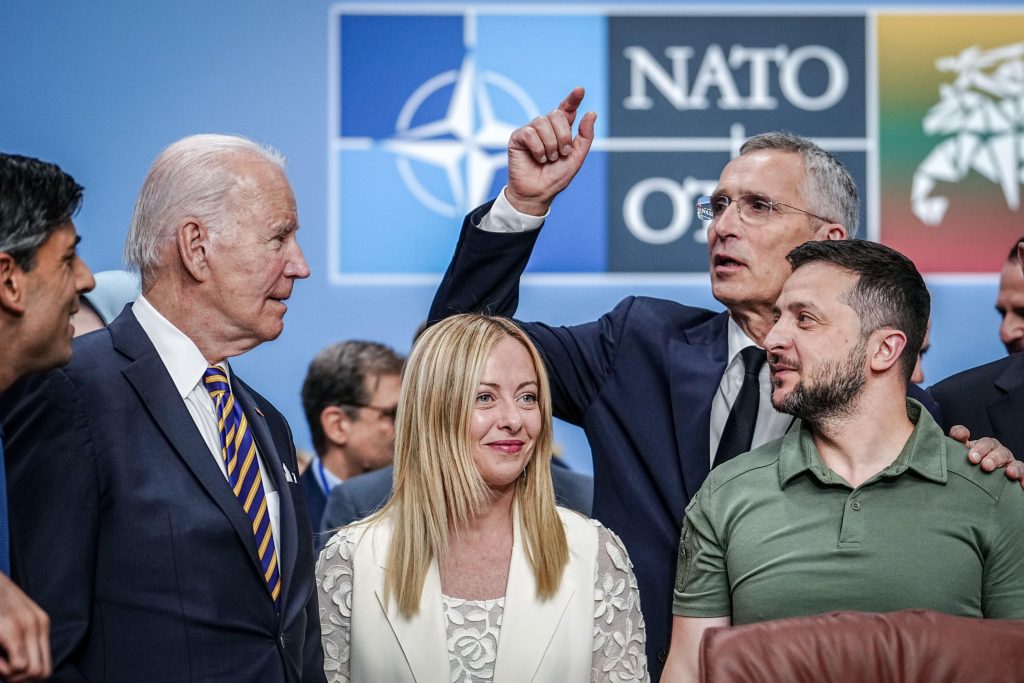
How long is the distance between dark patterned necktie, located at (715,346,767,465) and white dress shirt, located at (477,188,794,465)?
18 mm

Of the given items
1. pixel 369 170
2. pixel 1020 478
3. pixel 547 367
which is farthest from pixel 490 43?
pixel 1020 478

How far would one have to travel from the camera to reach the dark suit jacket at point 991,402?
2.99 m

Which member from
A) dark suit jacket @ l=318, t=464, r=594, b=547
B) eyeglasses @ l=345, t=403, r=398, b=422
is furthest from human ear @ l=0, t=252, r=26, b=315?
eyeglasses @ l=345, t=403, r=398, b=422

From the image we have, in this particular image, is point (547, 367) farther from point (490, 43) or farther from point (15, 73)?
point (15, 73)

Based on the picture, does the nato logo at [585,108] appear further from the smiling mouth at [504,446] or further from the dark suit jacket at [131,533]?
the dark suit jacket at [131,533]

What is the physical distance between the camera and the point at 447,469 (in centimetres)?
272

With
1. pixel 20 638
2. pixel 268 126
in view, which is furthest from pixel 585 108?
pixel 20 638

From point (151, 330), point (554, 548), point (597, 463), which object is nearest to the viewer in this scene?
point (151, 330)

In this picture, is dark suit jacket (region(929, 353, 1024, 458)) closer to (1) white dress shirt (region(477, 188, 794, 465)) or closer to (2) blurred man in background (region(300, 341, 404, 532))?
(1) white dress shirt (region(477, 188, 794, 465))

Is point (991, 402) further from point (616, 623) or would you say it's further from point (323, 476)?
point (323, 476)

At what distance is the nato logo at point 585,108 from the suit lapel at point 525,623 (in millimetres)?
1985

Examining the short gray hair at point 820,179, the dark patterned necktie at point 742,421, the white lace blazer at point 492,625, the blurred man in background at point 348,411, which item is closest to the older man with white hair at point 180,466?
the white lace blazer at point 492,625

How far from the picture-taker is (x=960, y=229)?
4.57 metres

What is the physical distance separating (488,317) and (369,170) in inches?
73.7
